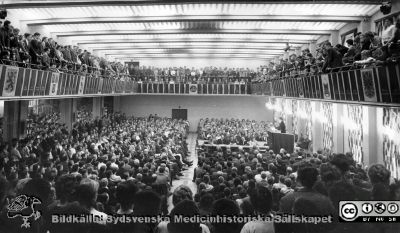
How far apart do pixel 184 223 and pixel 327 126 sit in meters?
16.8

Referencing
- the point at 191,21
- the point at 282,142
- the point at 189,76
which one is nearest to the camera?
the point at 191,21

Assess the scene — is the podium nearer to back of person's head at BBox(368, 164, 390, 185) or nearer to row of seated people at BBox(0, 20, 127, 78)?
row of seated people at BBox(0, 20, 127, 78)

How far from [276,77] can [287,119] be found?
828 cm

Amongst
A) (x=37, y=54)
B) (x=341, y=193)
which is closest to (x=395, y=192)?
(x=341, y=193)

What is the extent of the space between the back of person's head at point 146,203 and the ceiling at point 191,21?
32.8ft

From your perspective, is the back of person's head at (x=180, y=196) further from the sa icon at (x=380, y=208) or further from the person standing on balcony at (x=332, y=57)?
the person standing on balcony at (x=332, y=57)

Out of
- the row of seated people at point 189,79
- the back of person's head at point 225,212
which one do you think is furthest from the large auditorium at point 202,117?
the row of seated people at point 189,79

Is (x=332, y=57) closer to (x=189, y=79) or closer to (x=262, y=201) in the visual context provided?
(x=262, y=201)

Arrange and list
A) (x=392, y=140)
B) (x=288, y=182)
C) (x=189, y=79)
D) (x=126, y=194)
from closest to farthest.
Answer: (x=126, y=194) → (x=288, y=182) → (x=392, y=140) → (x=189, y=79)

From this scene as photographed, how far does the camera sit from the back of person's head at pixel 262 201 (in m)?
4.98

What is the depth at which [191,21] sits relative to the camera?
56.1 feet

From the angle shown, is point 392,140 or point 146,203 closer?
point 146,203

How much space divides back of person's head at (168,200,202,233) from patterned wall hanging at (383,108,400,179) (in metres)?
10.2

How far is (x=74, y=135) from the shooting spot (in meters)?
18.4
